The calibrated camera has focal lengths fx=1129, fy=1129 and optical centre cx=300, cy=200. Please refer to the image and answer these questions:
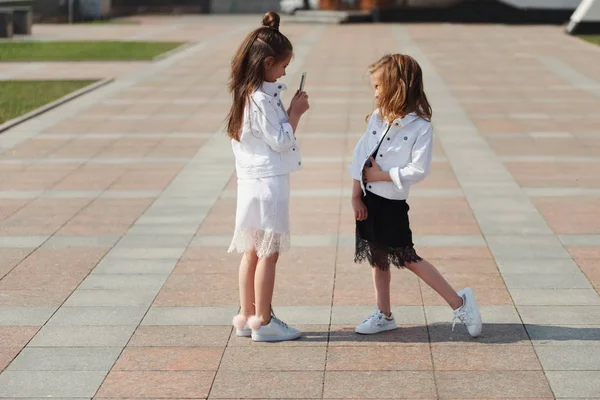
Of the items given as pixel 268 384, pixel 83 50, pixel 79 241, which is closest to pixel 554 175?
pixel 79 241

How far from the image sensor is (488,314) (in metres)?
6.45

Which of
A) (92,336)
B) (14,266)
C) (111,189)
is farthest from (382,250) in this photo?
(111,189)

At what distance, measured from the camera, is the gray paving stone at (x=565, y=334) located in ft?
19.4

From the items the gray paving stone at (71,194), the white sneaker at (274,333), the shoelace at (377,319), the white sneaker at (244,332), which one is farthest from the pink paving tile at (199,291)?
the gray paving stone at (71,194)

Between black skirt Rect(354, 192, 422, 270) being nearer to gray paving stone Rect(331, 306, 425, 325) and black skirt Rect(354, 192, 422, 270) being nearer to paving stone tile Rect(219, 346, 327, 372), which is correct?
gray paving stone Rect(331, 306, 425, 325)

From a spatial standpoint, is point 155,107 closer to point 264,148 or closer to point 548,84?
point 548,84

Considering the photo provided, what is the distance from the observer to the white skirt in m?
5.84

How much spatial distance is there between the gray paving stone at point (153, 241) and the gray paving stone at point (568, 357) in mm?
3271

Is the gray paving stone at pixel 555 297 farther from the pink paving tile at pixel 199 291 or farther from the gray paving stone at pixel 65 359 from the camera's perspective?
→ the gray paving stone at pixel 65 359

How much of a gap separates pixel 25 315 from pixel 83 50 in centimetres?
2264

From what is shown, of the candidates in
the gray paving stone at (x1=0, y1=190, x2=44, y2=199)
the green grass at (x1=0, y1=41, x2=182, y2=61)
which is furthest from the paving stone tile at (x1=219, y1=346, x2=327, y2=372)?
the green grass at (x1=0, y1=41, x2=182, y2=61)

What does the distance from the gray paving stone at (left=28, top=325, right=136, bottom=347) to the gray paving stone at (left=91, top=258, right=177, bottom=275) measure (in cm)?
120

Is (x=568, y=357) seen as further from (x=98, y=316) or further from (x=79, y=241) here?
(x=79, y=241)

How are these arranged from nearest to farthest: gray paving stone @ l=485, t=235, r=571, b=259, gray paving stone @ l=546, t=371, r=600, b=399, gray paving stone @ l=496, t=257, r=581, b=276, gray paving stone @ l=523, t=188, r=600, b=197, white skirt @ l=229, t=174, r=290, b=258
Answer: gray paving stone @ l=546, t=371, r=600, b=399 → white skirt @ l=229, t=174, r=290, b=258 → gray paving stone @ l=496, t=257, r=581, b=276 → gray paving stone @ l=485, t=235, r=571, b=259 → gray paving stone @ l=523, t=188, r=600, b=197
